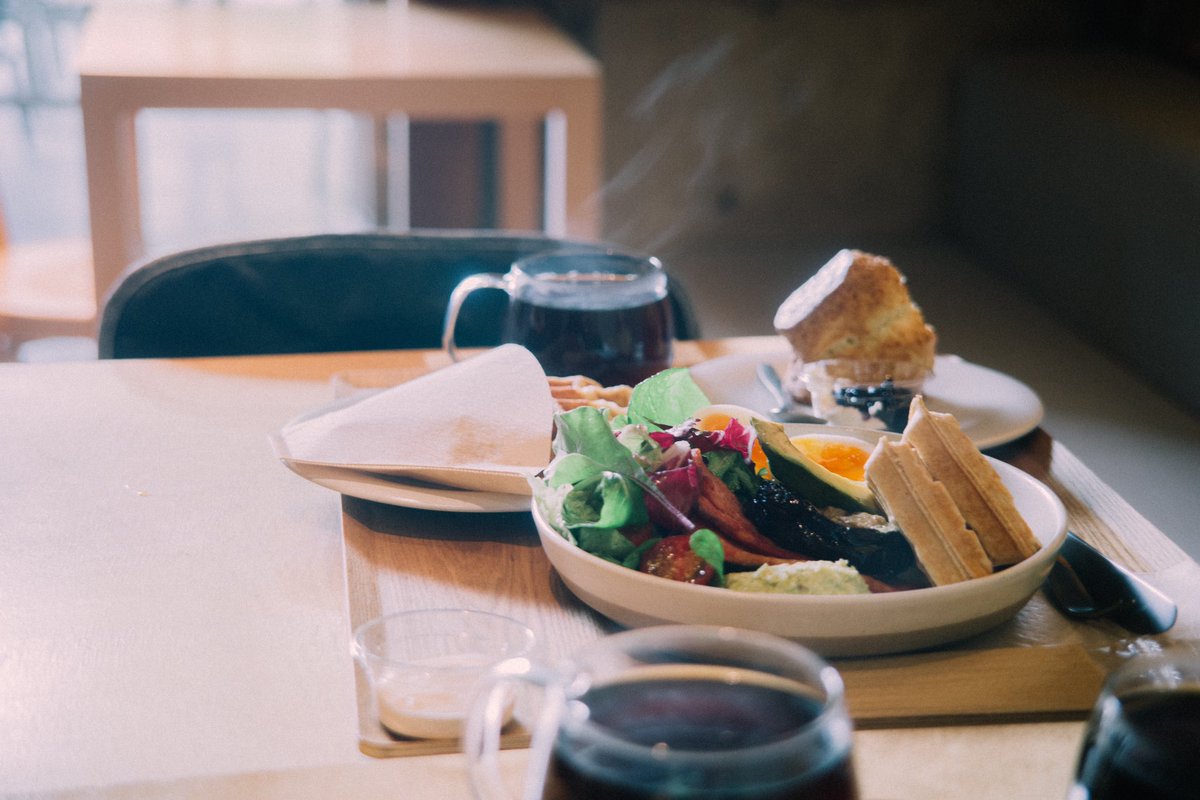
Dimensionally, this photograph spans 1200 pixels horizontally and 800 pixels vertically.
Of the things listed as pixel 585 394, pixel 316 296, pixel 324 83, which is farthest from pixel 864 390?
pixel 324 83

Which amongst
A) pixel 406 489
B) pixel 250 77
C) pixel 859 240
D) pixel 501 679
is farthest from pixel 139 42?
pixel 501 679

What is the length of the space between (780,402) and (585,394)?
0.70ft

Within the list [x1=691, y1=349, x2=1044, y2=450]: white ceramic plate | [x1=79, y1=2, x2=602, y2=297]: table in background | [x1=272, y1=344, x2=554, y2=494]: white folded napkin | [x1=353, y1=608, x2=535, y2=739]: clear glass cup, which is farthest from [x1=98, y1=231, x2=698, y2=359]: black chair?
[x1=79, y1=2, x2=602, y2=297]: table in background

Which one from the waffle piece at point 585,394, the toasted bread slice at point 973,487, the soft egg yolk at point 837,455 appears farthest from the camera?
the waffle piece at point 585,394

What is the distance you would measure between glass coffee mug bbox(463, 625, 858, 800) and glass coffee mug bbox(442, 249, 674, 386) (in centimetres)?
68

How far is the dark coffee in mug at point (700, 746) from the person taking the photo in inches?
14.6

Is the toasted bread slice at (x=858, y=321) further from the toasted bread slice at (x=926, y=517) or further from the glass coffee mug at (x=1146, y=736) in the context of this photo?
the glass coffee mug at (x=1146, y=736)

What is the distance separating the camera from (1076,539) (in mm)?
803

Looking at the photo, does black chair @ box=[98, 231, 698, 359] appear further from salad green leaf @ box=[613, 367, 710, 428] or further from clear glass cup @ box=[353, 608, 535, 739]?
clear glass cup @ box=[353, 608, 535, 739]

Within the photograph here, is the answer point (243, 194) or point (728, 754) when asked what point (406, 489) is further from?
point (243, 194)

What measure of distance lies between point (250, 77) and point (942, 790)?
84.2 inches

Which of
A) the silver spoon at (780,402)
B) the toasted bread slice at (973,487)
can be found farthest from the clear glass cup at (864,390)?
the toasted bread slice at (973,487)

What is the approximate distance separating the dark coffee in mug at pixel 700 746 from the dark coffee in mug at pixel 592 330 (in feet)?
2.24

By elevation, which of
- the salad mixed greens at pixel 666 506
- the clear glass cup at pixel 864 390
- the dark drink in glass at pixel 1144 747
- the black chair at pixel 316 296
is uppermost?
the dark drink in glass at pixel 1144 747
